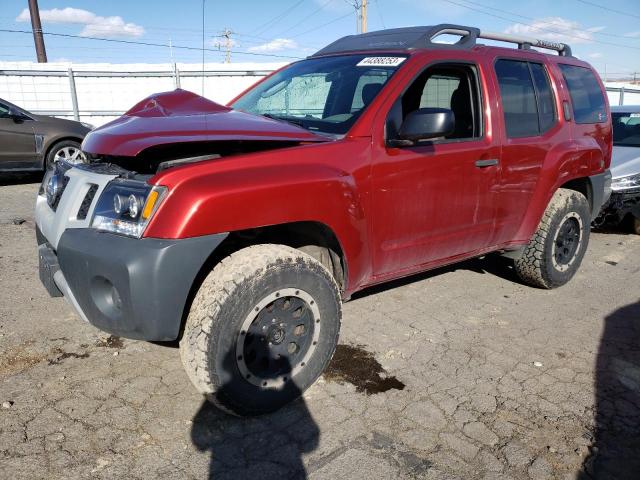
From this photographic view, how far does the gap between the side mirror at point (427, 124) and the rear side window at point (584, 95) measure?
2028mm

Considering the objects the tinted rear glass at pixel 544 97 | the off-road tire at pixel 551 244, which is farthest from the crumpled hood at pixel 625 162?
the tinted rear glass at pixel 544 97

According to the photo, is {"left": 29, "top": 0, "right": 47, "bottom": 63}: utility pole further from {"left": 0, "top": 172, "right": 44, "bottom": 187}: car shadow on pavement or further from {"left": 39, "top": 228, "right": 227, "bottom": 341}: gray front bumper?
{"left": 39, "top": 228, "right": 227, "bottom": 341}: gray front bumper

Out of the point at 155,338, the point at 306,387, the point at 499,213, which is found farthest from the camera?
the point at 499,213

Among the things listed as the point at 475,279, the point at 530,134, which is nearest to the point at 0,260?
the point at 475,279

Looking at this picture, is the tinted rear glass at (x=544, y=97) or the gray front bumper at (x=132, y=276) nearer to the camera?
the gray front bumper at (x=132, y=276)

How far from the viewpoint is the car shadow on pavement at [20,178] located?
9.85 meters

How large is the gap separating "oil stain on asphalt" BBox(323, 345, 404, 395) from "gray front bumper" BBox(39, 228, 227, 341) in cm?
111

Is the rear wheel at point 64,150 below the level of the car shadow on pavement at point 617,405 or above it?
above

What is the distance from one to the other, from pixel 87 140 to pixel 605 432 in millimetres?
3067

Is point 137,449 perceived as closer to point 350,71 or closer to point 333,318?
point 333,318

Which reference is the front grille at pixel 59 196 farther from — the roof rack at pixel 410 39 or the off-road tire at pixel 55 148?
the off-road tire at pixel 55 148

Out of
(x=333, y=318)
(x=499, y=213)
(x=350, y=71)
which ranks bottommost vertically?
(x=333, y=318)

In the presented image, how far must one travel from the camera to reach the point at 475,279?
16.1 feet

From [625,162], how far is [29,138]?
29.8 ft
